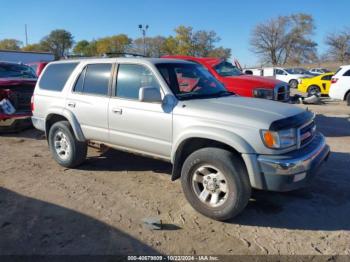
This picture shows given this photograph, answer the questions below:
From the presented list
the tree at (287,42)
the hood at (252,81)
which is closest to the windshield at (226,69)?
the hood at (252,81)

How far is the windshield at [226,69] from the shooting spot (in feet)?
30.6

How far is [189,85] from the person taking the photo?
493 cm

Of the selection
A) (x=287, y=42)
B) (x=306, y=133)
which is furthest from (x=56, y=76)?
(x=287, y=42)

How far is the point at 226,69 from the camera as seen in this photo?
9578 mm

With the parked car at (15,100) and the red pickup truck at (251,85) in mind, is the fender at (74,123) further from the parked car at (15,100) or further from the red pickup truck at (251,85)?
the red pickup truck at (251,85)

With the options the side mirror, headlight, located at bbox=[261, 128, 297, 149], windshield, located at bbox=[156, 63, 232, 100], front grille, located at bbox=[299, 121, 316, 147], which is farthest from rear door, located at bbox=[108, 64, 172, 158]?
front grille, located at bbox=[299, 121, 316, 147]

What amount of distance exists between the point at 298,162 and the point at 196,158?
3.68ft

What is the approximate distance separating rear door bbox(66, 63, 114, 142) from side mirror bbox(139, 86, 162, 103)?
0.92 metres

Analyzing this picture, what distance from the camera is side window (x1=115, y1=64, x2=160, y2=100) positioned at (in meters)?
4.71

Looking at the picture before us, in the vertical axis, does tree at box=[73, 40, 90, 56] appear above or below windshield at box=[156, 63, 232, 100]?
above

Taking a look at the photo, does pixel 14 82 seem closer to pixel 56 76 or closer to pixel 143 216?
pixel 56 76

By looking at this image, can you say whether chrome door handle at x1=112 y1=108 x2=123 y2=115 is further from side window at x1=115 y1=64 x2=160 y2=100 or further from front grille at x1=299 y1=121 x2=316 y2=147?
front grille at x1=299 y1=121 x2=316 y2=147

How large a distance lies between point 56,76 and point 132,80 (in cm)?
188

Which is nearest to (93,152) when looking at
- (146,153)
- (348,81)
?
(146,153)
